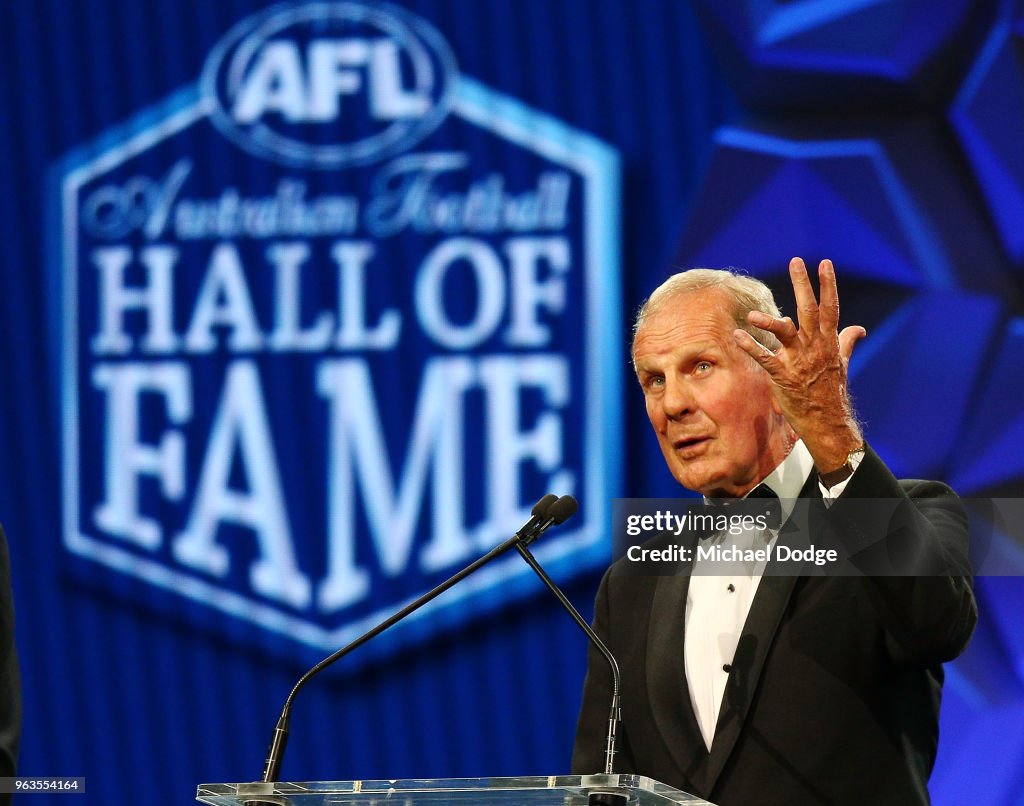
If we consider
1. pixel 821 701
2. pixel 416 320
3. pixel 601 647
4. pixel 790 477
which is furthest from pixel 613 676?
pixel 416 320

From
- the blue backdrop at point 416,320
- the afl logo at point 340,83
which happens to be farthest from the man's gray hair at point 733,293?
the afl logo at point 340,83

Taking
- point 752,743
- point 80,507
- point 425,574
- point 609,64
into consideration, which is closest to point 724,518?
point 752,743

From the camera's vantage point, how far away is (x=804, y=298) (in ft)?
5.22

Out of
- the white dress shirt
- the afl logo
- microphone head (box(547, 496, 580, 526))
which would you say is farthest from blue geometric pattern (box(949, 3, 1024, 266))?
microphone head (box(547, 496, 580, 526))

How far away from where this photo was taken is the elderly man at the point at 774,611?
64.6 inches

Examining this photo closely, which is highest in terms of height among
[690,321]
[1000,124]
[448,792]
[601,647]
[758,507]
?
[1000,124]

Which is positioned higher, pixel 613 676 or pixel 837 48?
pixel 837 48

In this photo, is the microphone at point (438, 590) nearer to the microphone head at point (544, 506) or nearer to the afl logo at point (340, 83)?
the microphone head at point (544, 506)

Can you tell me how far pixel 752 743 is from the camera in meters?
1.84

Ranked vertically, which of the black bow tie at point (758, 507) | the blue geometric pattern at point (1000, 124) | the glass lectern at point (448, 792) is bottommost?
the glass lectern at point (448, 792)

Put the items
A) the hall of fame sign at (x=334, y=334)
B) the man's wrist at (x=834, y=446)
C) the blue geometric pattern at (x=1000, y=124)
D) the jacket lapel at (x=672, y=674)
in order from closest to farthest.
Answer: the man's wrist at (x=834, y=446) → the jacket lapel at (x=672, y=674) → the blue geometric pattern at (x=1000, y=124) → the hall of fame sign at (x=334, y=334)

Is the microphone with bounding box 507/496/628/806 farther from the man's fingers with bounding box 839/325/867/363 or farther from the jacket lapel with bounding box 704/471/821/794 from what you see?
the man's fingers with bounding box 839/325/867/363

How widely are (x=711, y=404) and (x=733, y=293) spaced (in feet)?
0.58

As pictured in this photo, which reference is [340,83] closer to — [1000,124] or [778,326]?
[1000,124]
